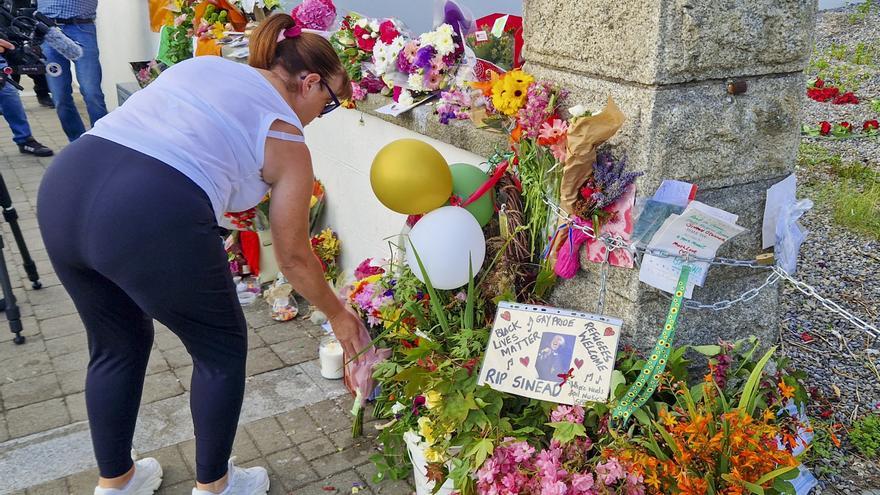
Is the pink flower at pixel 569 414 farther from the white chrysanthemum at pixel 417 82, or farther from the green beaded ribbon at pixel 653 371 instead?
the white chrysanthemum at pixel 417 82

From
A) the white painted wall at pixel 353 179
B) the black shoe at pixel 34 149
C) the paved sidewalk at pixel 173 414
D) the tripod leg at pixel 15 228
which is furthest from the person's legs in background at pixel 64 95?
the white painted wall at pixel 353 179

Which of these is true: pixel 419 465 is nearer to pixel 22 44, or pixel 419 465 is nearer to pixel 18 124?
pixel 22 44

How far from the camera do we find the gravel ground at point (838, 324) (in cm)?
259

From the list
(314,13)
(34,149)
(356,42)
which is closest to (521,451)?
(356,42)

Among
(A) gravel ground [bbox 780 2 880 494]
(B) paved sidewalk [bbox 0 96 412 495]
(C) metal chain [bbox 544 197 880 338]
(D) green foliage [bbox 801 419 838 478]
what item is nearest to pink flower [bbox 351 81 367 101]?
(B) paved sidewalk [bbox 0 96 412 495]

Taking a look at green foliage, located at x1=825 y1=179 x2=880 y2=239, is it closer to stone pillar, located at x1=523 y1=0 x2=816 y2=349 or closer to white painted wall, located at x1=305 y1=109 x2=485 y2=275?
stone pillar, located at x1=523 y1=0 x2=816 y2=349

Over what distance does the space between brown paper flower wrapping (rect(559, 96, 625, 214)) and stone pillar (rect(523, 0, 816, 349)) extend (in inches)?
4.0

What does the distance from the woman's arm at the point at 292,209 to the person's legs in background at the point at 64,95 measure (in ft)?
17.0

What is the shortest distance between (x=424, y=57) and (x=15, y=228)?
2495 millimetres

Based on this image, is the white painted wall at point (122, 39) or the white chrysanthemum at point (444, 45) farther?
the white painted wall at point (122, 39)

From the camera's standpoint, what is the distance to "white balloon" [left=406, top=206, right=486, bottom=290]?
2.51m

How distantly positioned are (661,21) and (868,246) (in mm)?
2939

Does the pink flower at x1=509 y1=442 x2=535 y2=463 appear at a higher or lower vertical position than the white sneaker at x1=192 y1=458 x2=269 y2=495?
higher

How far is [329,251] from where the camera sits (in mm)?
4266
